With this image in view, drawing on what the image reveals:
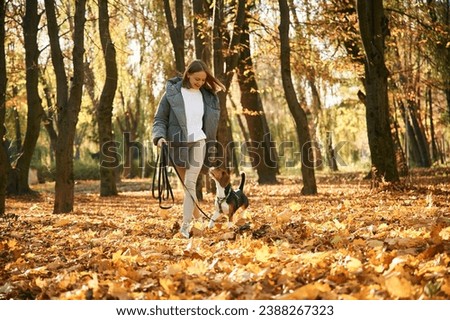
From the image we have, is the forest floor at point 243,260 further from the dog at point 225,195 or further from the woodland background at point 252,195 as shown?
the dog at point 225,195

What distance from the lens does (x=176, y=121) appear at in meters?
6.03

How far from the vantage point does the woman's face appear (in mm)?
5910

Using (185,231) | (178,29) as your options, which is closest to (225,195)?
(185,231)

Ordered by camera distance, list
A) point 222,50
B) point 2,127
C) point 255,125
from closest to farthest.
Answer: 1. point 2,127
2. point 222,50
3. point 255,125

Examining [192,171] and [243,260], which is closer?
[243,260]

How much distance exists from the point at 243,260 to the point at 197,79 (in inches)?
98.2

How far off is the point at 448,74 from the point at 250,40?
19.5 ft

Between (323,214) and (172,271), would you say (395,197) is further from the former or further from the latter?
(172,271)

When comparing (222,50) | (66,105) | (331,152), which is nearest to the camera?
(66,105)

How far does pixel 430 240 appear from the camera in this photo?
13.9 feet

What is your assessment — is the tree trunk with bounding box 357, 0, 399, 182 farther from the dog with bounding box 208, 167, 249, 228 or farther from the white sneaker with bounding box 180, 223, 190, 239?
the white sneaker with bounding box 180, 223, 190, 239

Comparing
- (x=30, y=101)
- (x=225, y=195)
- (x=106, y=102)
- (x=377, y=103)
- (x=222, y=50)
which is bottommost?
(x=225, y=195)

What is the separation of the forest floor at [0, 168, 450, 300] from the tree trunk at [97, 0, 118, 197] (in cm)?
758

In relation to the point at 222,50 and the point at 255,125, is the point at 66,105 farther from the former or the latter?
the point at 255,125
